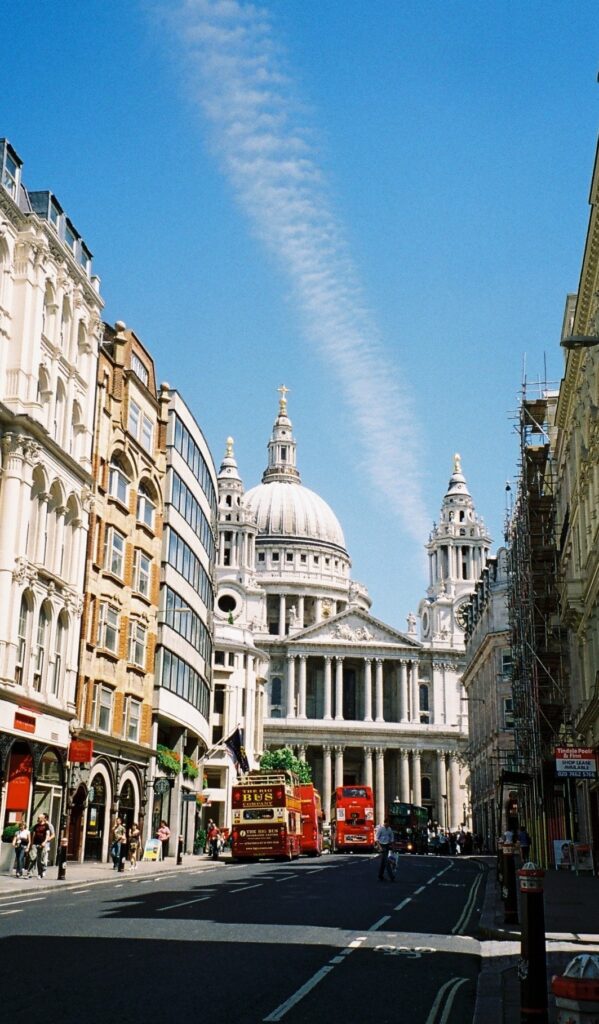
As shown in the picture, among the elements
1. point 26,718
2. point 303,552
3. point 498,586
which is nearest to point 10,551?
point 26,718

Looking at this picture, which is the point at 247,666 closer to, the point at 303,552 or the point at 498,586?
the point at 498,586

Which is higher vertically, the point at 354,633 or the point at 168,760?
the point at 354,633

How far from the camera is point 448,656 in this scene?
134 m

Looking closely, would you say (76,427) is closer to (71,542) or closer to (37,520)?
(71,542)

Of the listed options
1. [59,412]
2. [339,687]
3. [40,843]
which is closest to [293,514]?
[339,687]

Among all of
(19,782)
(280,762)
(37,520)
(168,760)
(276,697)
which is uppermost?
(276,697)

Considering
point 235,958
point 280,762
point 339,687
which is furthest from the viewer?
point 339,687

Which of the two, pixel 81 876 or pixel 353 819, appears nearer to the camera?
pixel 81 876

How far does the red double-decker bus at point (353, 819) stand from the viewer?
7456 centimetres

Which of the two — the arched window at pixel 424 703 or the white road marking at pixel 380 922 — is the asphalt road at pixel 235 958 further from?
the arched window at pixel 424 703

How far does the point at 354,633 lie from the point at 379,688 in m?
7.02

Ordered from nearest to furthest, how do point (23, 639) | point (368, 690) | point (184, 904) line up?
point (184, 904) < point (23, 639) < point (368, 690)

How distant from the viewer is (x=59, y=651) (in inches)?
1633

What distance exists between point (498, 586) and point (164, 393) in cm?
3933
